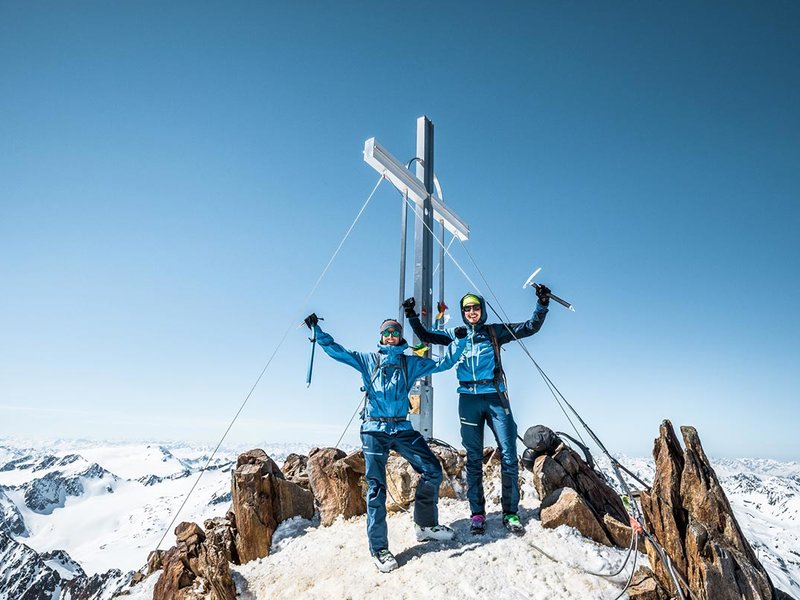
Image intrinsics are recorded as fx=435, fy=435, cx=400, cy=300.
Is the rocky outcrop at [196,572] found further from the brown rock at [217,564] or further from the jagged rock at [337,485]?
the jagged rock at [337,485]

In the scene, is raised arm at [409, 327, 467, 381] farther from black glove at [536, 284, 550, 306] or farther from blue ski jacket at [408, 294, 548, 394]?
black glove at [536, 284, 550, 306]

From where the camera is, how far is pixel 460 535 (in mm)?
6008

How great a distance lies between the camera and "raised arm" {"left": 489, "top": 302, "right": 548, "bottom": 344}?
6824mm

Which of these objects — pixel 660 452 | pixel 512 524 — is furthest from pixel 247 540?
pixel 660 452

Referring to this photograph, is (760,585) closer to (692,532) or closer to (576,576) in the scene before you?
(692,532)

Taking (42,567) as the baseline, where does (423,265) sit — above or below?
above

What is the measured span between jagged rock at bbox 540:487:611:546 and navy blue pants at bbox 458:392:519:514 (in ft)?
1.52

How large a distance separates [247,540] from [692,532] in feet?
21.2

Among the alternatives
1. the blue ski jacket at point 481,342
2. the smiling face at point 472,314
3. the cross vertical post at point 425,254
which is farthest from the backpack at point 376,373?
the cross vertical post at point 425,254

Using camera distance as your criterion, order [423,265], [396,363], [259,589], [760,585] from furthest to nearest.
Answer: [423,265] < [396,363] < [259,589] < [760,585]

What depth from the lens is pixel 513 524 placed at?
19.7ft

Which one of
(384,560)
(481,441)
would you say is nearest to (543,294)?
(481,441)

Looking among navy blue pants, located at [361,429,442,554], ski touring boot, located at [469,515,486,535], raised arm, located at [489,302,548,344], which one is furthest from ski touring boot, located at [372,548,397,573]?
raised arm, located at [489,302,548,344]

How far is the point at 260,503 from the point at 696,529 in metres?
6.55
